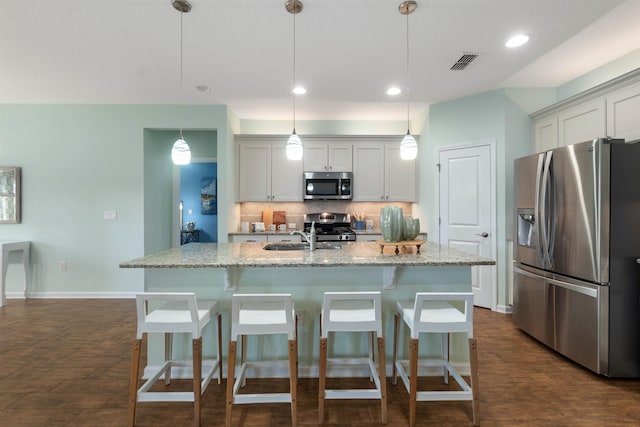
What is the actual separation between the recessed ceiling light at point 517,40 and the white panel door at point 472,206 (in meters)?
1.30

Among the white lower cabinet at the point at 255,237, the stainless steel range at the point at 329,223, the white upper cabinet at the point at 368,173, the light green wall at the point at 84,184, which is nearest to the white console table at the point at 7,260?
the light green wall at the point at 84,184

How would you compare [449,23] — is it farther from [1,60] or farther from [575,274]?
[1,60]

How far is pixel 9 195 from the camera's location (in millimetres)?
4117

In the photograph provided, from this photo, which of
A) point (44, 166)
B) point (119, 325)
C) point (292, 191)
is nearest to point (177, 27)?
point (292, 191)

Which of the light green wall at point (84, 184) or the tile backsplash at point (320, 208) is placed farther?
the tile backsplash at point (320, 208)

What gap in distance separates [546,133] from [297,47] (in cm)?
296

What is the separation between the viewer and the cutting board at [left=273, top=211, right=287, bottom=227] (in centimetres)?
481

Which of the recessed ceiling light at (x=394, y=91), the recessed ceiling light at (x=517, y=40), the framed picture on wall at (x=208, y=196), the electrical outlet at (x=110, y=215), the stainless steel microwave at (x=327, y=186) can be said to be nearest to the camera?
the recessed ceiling light at (x=517, y=40)

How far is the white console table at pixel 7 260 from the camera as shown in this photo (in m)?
3.77

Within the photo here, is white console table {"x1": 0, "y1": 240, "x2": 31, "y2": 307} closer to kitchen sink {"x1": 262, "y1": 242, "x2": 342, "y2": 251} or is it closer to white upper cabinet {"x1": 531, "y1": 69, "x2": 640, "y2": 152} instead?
kitchen sink {"x1": 262, "y1": 242, "x2": 342, "y2": 251}

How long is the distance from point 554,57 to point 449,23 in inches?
57.0

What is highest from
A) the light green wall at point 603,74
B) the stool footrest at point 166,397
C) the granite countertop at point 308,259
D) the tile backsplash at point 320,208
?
the light green wall at point 603,74

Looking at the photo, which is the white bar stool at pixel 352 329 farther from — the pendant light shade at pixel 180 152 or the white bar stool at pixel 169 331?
the pendant light shade at pixel 180 152

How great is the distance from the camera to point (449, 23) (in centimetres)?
230
